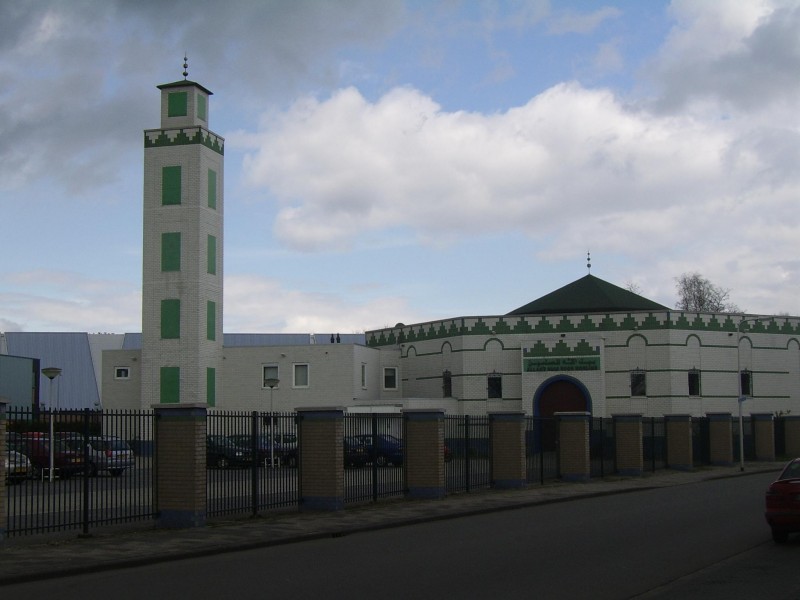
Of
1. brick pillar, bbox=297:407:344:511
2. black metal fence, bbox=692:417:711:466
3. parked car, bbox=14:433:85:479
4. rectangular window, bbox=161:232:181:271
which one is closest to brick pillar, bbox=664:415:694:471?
black metal fence, bbox=692:417:711:466

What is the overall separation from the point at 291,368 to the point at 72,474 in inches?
1323

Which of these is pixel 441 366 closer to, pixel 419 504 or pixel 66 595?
pixel 419 504

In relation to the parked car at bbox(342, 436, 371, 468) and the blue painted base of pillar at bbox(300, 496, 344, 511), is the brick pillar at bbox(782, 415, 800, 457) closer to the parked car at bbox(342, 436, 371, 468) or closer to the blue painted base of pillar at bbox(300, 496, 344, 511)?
the parked car at bbox(342, 436, 371, 468)

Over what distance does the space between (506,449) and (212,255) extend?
2448 centimetres

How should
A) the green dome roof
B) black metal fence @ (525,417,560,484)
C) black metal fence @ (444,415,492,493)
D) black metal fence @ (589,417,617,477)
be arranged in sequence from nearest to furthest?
1. black metal fence @ (444,415,492,493)
2. black metal fence @ (525,417,560,484)
3. black metal fence @ (589,417,617,477)
4. the green dome roof

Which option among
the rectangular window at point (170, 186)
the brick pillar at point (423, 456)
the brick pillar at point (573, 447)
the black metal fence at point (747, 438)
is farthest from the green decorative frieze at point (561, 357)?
the brick pillar at point (423, 456)

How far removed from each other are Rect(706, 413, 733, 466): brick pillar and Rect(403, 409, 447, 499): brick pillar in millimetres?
21765

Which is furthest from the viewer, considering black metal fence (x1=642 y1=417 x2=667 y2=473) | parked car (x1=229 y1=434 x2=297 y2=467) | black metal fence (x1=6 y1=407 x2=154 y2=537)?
black metal fence (x1=642 y1=417 x2=667 y2=473)

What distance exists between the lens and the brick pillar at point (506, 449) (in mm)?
28984

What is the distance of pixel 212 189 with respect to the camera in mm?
49312

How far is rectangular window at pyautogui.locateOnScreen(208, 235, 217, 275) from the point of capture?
48906mm

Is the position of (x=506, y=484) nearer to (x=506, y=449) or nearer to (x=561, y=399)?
(x=506, y=449)

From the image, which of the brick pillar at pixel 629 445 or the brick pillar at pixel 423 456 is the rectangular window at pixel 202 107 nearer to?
the brick pillar at pixel 629 445

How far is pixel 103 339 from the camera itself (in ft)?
289
